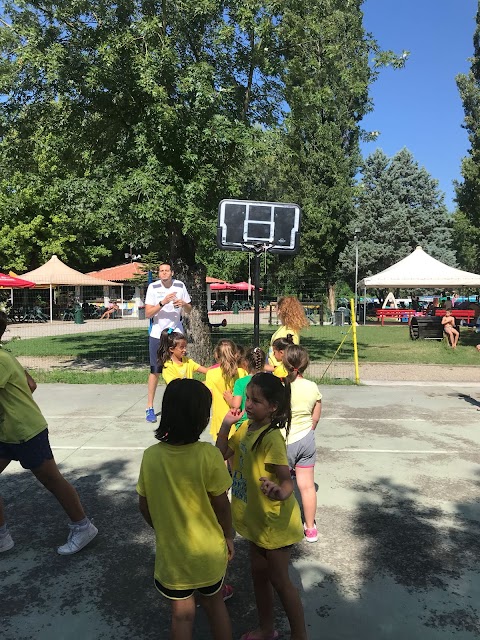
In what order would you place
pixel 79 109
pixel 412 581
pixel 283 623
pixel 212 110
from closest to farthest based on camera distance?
pixel 283 623, pixel 412 581, pixel 212 110, pixel 79 109

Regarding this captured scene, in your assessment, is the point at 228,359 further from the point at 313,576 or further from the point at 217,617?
the point at 217,617

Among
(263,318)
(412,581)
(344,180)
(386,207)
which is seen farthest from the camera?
(386,207)

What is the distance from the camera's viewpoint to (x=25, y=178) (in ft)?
37.4

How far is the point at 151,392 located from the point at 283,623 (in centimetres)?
432

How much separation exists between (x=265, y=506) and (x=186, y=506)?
45 centimetres

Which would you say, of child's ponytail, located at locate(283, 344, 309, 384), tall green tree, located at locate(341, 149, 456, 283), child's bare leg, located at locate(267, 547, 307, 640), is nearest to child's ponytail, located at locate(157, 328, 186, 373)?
child's ponytail, located at locate(283, 344, 309, 384)

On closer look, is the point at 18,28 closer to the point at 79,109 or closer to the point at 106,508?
the point at 79,109

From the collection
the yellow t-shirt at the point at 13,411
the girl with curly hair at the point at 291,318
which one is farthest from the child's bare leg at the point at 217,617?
the girl with curly hair at the point at 291,318

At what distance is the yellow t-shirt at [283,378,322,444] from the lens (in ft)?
11.3

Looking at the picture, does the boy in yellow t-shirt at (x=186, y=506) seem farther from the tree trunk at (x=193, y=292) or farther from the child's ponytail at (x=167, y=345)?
the tree trunk at (x=193, y=292)

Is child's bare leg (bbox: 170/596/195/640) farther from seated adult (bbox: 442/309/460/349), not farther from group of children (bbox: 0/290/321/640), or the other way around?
seated adult (bbox: 442/309/460/349)

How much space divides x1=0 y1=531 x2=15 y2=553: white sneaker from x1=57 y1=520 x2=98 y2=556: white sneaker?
32 centimetres

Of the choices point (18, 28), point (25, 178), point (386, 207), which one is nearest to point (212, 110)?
point (18, 28)

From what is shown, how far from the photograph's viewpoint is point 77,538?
336 centimetres
